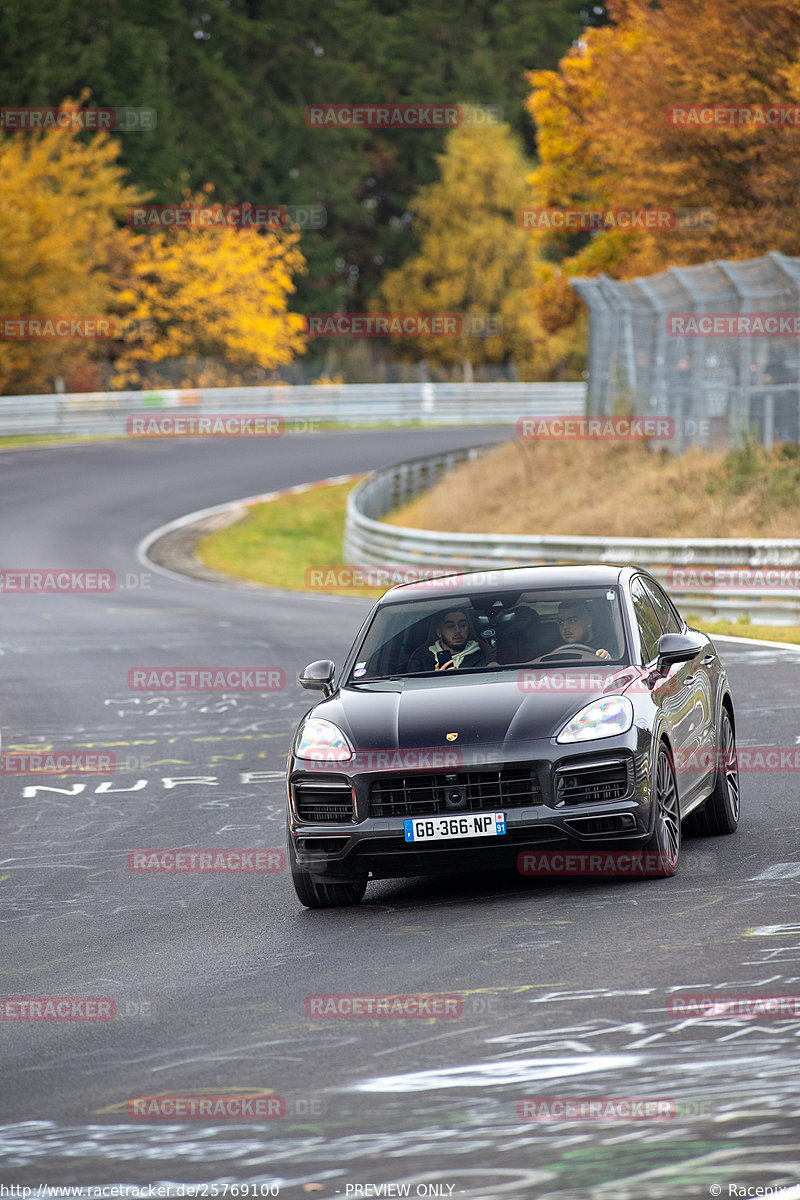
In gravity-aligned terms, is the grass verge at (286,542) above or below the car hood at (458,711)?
below

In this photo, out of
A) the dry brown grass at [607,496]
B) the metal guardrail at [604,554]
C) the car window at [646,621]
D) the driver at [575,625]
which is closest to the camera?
the driver at [575,625]

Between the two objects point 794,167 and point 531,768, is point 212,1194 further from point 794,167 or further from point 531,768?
point 794,167

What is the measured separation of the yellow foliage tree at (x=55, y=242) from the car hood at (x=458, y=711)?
161ft

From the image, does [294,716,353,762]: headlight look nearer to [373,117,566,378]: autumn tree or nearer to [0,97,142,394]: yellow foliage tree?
[0,97,142,394]: yellow foliage tree

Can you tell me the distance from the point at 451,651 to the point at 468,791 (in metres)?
1.34

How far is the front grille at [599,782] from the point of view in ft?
26.5

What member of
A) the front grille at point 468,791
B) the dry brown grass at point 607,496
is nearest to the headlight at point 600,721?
the front grille at point 468,791

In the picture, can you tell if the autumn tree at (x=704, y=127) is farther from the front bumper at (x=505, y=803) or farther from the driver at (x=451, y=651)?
the front bumper at (x=505, y=803)

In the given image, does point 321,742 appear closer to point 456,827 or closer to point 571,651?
point 456,827

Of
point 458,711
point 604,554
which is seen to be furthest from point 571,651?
point 604,554

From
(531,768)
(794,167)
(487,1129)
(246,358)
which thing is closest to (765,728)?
(531,768)

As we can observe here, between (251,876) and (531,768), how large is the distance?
2176mm

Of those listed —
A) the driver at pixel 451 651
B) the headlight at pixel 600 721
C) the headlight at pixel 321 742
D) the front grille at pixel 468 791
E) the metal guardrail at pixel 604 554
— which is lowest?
the metal guardrail at pixel 604 554

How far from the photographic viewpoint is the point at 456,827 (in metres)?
8.05
